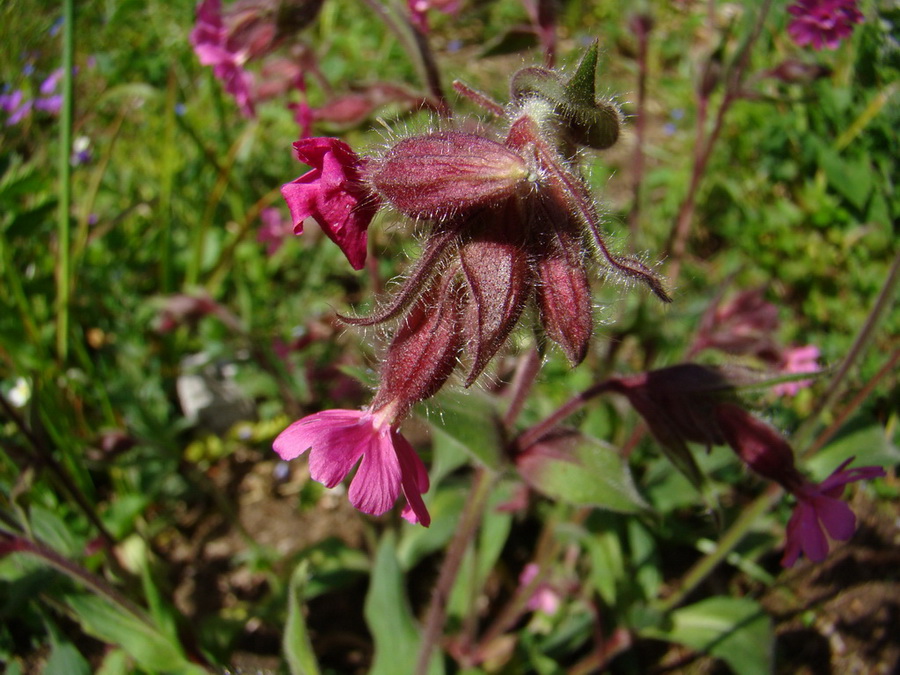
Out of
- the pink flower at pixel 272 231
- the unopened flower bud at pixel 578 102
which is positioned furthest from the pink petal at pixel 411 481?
the pink flower at pixel 272 231

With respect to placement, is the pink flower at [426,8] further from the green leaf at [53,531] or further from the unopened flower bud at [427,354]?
the green leaf at [53,531]

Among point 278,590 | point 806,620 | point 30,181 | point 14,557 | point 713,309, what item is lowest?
point 806,620

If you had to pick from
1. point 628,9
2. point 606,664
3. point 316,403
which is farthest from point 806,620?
point 628,9

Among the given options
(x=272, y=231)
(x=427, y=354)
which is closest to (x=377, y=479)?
(x=427, y=354)

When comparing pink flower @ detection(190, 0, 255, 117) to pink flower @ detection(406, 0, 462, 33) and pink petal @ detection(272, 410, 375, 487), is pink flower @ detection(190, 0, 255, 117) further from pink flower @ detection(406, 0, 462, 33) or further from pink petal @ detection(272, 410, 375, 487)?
pink petal @ detection(272, 410, 375, 487)

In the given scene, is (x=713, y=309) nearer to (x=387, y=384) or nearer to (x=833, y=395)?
(x=833, y=395)

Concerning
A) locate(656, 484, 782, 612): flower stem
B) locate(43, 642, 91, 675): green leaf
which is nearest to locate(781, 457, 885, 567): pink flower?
locate(656, 484, 782, 612): flower stem
